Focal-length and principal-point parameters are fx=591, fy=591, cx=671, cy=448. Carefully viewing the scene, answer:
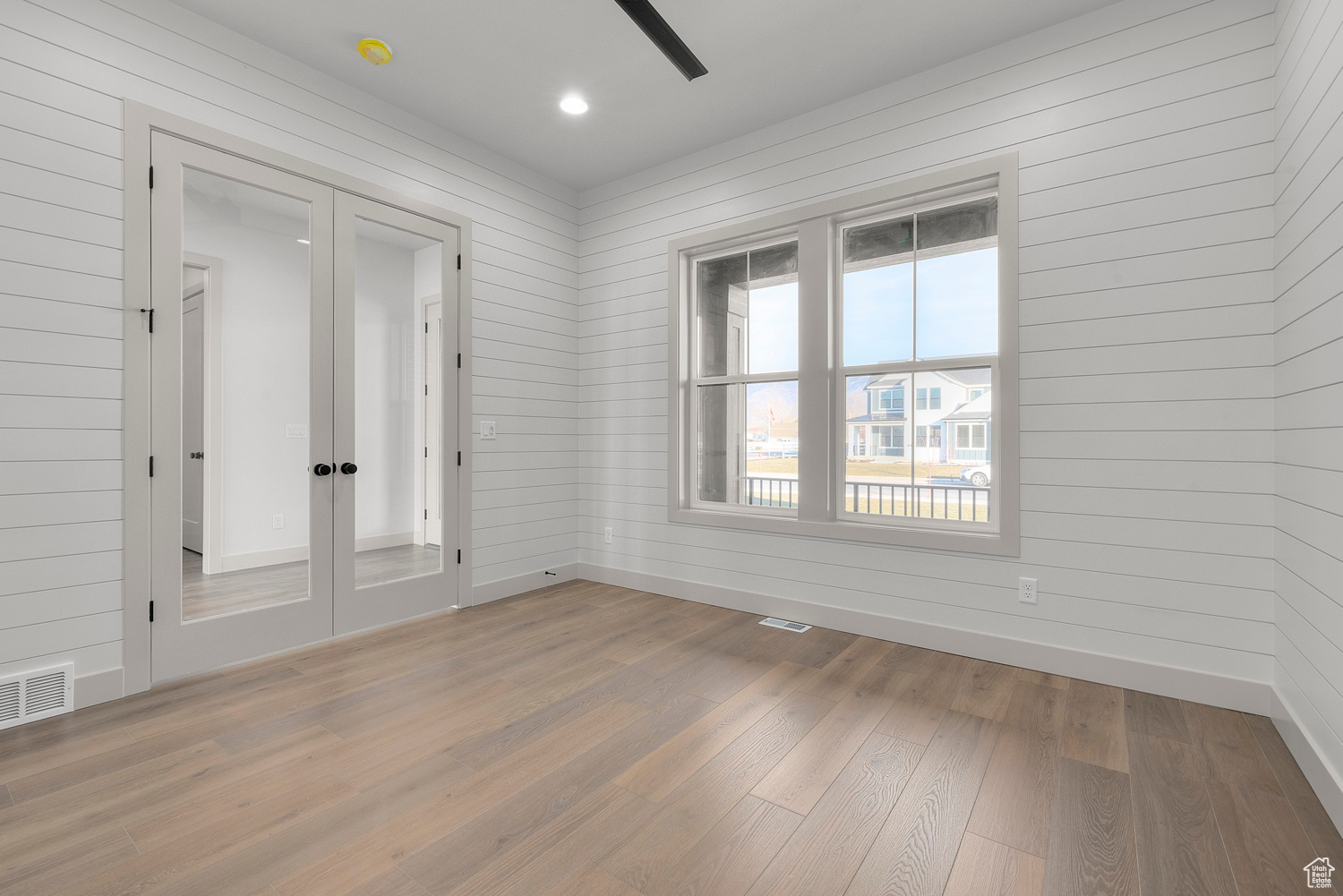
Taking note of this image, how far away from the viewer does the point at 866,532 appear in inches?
133

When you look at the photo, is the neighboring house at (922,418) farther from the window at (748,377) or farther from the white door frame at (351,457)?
the white door frame at (351,457)

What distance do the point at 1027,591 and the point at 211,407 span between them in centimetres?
402

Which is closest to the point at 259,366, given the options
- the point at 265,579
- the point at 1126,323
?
the point at 265,579

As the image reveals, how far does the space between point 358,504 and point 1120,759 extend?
3.65 meters

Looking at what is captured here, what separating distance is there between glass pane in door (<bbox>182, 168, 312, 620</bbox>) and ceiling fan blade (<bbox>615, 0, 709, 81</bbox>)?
6.52 ft

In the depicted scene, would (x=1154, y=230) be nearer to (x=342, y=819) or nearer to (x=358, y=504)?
(x=342, y=819)

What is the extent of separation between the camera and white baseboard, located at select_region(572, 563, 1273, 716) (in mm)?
2445

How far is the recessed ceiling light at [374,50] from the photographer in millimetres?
2918

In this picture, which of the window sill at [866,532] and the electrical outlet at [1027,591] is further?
the window sill at [866,532]

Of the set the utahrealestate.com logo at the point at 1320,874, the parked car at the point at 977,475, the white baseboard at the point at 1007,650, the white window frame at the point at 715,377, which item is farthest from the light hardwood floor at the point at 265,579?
the utahrealestate.com logo at the point at 1320,874

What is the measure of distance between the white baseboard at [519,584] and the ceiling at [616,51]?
9.89 feet

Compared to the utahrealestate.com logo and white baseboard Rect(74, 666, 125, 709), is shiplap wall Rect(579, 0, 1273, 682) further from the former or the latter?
white baseboard Rect(74, 666, 125, 709)

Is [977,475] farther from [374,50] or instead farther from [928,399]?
[374,50]

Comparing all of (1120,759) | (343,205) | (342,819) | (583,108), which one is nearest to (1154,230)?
(1120,759)
